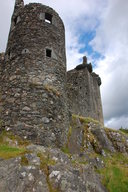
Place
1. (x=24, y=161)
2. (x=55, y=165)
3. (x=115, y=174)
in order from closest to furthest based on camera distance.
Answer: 1. (x=24, y=161)
2. (x=55, y=165)
3. (x=115, y=174)

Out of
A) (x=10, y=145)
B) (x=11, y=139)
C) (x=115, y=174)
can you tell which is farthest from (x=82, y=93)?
(x=10, y=145)

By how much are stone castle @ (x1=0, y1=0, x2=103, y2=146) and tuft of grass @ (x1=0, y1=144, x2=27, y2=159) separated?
977 millimetres

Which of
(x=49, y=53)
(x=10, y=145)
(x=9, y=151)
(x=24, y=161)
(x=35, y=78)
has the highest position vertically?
(x=49, y=53)

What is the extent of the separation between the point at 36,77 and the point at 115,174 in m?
6.13

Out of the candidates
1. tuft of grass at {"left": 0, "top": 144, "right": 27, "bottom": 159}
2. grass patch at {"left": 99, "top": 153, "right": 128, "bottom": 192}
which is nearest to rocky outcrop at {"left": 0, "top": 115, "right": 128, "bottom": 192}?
tuft of grass at {"left": 0, "top": 144, "right": 27, "bottom": 159}

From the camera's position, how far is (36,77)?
32.0 feet

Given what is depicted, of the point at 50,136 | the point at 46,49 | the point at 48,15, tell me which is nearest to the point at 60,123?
the point at 50,136

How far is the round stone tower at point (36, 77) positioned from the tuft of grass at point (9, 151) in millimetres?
1003

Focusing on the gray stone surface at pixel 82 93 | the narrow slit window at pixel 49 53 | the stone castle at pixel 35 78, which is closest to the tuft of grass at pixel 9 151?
the stone castle at pixel 35 78

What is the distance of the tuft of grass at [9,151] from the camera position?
6.46 m

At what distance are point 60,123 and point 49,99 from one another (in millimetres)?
1383

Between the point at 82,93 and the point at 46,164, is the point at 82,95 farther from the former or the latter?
the point at 46,164

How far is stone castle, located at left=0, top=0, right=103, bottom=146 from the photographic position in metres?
8.55

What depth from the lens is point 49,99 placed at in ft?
30.7
